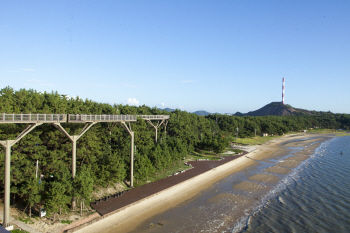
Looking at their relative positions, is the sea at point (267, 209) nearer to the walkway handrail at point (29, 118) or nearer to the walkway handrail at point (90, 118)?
the walkway handrail at point (90, 118)

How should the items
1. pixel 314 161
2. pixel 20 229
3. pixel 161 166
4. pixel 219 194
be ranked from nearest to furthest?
pixel 20 229, pixel 219 194, pixel 161 166, pixel 314 161

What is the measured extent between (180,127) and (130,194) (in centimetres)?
3756

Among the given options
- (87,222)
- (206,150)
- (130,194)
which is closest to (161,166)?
(130,194)

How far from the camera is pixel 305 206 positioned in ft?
111

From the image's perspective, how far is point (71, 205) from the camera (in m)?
28.8

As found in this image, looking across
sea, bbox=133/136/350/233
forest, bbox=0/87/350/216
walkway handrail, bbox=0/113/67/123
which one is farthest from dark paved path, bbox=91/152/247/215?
walkway handrail, bbox=0/113/67/123

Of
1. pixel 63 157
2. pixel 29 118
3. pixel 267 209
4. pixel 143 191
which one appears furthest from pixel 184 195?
pixel 29 118

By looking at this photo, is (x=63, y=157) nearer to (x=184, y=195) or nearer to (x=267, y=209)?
(x=184, y=195)

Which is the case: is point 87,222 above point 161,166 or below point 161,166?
→ below

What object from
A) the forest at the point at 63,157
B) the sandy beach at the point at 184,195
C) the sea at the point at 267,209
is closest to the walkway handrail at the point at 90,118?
the forest at the point at 63,157

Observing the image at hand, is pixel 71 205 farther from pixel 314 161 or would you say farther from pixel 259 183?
pixel 314 161

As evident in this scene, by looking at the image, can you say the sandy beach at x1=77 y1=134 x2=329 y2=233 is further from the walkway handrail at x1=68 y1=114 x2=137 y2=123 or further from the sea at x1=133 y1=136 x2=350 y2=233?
the walkway handrail at x1=68 y1=114 x2=137 y2=123

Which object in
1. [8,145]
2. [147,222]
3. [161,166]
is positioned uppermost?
[8,145]

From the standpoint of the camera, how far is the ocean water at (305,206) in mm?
27750
